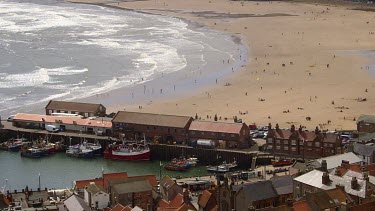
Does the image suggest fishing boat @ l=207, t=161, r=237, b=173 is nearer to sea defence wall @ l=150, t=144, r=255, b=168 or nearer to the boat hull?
sea defence wall @ l=150, t=144, r=255, b=168

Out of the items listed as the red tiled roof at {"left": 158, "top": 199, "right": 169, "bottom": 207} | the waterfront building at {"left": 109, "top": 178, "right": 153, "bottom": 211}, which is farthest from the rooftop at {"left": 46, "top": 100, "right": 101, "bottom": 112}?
the red tiled roof at {"left": 158, "top": 199, "right": 169, "bottom": 207}

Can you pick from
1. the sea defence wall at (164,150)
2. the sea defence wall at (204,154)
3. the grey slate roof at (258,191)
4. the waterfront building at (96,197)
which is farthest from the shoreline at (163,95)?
the grey slate roof at (258,191)

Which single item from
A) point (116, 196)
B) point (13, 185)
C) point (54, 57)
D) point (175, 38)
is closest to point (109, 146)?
point (13, 185)

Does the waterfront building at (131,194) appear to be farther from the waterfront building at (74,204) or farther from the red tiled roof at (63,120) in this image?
the red tiled roof at (63,120)

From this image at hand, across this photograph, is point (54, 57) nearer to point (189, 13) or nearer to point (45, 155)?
point (45, 155)

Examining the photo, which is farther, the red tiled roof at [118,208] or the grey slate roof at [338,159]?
the grey slate roof at [338,159]

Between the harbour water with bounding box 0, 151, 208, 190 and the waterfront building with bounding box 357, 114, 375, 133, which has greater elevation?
the waterfront building with bounding box 357, 114, 375, 133

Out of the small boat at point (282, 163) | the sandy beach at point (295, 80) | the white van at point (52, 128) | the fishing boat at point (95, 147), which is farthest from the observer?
the sandy beach at point (295, 80)
